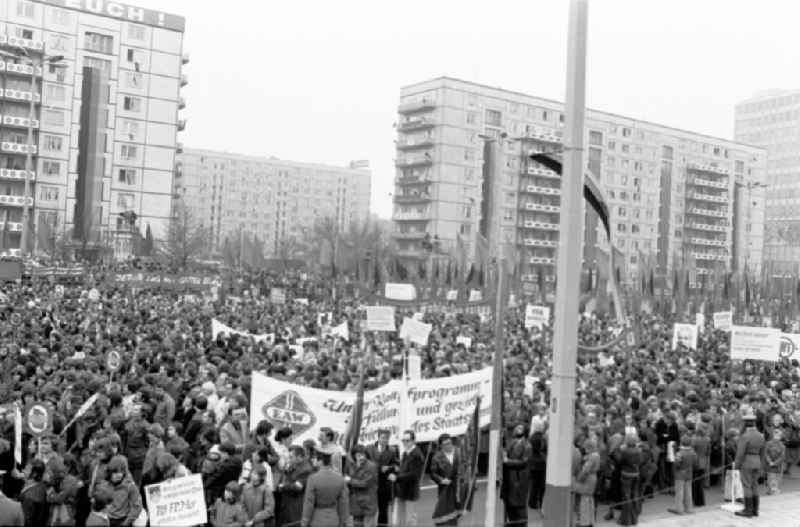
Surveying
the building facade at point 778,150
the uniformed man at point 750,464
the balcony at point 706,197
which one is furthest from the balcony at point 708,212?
the uniformed man at point 750,464

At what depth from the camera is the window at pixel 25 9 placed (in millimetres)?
77000

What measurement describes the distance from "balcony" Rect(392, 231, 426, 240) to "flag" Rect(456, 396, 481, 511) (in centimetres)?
8427

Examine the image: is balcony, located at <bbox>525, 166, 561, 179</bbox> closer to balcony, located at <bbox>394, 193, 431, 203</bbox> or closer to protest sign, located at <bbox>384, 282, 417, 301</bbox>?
balcony, located at <bbox>394, 193, 431, 203</bbox>

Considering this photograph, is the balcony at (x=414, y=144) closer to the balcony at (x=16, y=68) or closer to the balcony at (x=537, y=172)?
the balcony at (x=537, y=172)

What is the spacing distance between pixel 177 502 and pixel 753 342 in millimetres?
14155

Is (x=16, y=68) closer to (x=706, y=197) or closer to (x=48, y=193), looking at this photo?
(x=48, y=193)

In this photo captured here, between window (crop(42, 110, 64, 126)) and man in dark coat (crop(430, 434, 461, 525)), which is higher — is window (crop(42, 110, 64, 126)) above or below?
above

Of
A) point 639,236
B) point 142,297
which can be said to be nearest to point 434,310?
point 142,297

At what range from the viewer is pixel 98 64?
81.4 meters

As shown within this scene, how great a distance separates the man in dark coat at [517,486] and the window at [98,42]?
75973mm

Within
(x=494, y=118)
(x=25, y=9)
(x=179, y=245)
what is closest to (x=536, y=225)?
(x=494, y=118)

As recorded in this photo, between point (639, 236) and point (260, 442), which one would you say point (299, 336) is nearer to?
point (260, 442)

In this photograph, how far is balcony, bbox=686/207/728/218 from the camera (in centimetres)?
11019

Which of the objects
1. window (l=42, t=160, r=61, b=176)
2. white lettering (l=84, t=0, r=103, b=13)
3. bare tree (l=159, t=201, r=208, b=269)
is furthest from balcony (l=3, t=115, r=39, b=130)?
bare tree (l=159, t=201, r=208, b=269)
